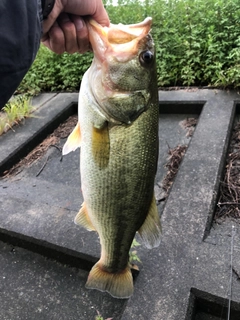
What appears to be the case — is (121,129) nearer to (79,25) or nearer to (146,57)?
(146,57)

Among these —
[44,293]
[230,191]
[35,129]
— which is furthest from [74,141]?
[35,129]

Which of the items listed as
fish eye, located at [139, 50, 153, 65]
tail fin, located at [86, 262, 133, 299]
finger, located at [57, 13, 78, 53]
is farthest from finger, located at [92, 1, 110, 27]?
tail fin, located at [86, 262, 133, 299]

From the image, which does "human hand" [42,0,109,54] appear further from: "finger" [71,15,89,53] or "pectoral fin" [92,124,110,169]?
"pectoral fin" [92,124,110,169]

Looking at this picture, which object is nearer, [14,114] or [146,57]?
[146,57]

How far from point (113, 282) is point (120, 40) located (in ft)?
4.08

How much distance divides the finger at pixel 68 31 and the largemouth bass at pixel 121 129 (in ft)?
0.35

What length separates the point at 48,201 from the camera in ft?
11.0

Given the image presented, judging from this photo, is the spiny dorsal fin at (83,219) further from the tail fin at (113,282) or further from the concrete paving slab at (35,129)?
the concrete paving slab at (35,129)

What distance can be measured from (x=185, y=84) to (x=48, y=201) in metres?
2.88

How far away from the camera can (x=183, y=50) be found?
525 centimetres

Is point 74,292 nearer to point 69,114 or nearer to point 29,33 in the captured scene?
point 29,33

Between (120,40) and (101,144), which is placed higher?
(120,40)

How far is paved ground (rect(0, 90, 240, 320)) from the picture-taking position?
2264 millimetres

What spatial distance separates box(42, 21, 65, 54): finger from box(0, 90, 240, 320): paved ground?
1551 mm
